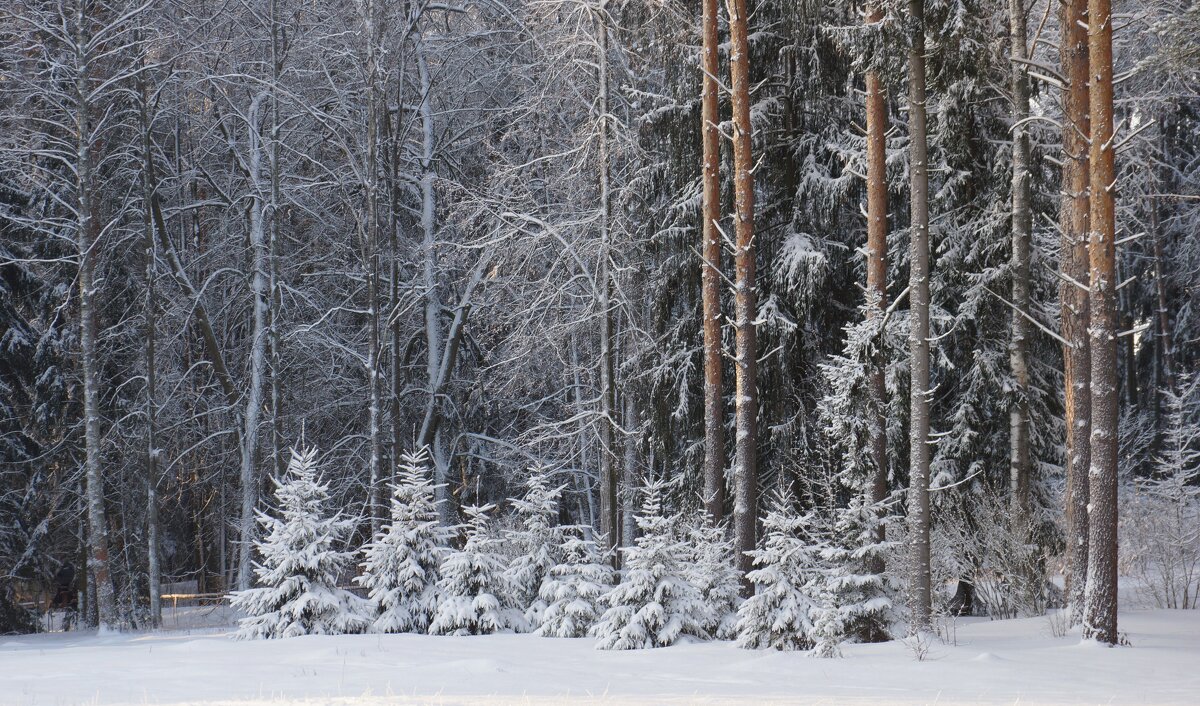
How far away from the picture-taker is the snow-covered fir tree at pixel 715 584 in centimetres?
1330

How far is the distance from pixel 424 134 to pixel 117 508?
38.5 feet

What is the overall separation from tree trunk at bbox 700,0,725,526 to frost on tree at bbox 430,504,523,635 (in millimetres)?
3286

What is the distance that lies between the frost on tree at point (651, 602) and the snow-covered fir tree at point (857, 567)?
1757mm

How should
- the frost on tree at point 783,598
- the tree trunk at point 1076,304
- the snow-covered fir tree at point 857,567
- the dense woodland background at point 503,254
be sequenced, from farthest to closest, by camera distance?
the dense woodland background at point 503,254 → the tree trunk at point 1076,304 → the snow-covered fir tree at point 857,567 → the frost on tree at point 783,598

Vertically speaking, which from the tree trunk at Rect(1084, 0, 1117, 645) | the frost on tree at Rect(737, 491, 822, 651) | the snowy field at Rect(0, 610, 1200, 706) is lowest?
the snowy field at Rect(0, 610, 1200, 706)

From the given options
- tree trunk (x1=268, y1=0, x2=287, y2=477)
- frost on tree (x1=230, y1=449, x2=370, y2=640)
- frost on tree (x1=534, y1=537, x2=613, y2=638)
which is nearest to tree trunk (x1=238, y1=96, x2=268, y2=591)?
tree trunk (x1=268, y1=0, x2=287, y2=477)

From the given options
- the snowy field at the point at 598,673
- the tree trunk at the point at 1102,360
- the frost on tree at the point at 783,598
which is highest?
the tree trunk at the point at 1102,360

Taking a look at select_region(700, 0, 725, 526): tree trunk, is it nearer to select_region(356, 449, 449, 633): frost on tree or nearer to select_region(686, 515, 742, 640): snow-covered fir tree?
select_region(686, 515, 742, 640): snow-covered fir tree

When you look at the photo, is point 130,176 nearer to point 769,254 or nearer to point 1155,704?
point 769,254

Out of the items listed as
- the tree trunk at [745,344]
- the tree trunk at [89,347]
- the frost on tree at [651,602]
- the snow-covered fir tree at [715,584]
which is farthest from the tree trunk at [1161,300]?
the tree trunk at [89,347]

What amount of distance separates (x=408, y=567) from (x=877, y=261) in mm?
7487

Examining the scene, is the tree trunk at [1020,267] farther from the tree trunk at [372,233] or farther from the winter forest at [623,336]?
the tree trunk at [372,233]

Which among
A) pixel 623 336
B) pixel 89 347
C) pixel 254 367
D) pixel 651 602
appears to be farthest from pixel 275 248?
pixel 651 602

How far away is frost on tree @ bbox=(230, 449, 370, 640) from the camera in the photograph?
14094 mm
